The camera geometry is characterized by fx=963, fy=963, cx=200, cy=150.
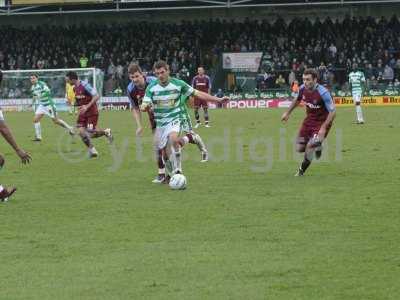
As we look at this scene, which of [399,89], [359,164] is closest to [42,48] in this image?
[399,89]

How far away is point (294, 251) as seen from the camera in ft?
30.7

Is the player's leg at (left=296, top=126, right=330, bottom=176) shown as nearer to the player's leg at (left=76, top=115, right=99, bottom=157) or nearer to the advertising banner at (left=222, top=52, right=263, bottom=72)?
the player's leg at (left=76, top=115, right=99, bottom=157)

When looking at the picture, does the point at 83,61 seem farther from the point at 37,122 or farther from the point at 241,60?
the point at 37,122

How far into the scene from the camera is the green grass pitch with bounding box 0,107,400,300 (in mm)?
8000

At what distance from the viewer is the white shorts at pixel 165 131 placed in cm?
1512

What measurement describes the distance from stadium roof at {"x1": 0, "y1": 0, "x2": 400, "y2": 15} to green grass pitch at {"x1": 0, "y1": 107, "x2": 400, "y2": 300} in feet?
107

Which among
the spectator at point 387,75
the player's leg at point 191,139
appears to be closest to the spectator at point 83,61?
the spectator at point 387,75

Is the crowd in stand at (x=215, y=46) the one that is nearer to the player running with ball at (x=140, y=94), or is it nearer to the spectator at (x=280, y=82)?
the spectator at (x=280, y=82)

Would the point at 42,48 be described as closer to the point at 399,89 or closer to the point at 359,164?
the point at 399,89

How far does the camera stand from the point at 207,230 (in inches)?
423

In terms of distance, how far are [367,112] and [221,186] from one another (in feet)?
84.1

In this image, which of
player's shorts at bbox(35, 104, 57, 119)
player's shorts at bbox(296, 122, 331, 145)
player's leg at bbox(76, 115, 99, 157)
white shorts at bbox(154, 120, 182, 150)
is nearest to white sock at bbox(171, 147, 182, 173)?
white shorts at bbox(154, 120, 182, 150)

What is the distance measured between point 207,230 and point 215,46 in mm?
45281

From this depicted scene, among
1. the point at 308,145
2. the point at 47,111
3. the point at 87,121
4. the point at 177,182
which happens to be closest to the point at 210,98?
the point at 177,182
